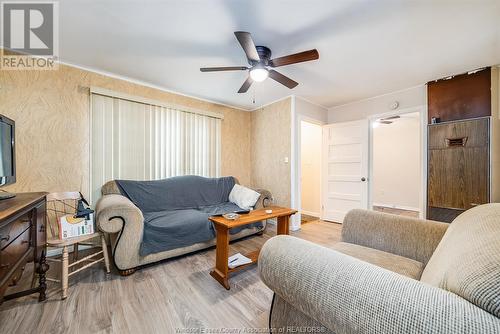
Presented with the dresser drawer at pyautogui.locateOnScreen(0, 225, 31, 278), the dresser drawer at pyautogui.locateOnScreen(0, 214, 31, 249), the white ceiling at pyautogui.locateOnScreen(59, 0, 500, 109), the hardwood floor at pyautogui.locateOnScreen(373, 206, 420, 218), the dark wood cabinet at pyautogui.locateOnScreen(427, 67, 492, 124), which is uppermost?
the white ceiling at pyautogui.locateOnScreen(59, 0, 500, 109)

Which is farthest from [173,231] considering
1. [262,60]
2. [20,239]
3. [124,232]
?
[262,60]

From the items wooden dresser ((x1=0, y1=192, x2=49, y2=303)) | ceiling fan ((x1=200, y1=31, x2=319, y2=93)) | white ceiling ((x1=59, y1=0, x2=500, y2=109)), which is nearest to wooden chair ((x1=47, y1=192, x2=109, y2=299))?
wooden dresser ((x1=0, y1=192, x2=49, y2=303))

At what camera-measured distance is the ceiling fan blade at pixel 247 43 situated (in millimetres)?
1480

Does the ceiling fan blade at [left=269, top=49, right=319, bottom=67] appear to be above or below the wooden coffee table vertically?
above

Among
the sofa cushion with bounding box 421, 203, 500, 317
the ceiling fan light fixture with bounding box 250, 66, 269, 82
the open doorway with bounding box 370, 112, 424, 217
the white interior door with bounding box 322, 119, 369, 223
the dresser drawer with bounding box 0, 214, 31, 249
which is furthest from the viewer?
the open doorway with bounding box 370, 112, 424, 217

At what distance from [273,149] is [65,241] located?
3.07 metres

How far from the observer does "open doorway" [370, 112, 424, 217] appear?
16.0 feet

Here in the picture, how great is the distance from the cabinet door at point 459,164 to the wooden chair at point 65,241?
12.6ft

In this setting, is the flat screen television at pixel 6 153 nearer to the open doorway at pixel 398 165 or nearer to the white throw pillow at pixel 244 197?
the white throw pillow at pixel 244 197

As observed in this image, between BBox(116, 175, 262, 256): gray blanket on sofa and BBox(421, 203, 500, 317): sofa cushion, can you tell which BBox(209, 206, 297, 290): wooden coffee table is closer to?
BBox(116, 175, 262, 256): gray blanket on sofa

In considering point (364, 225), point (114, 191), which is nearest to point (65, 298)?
point (114, 191)

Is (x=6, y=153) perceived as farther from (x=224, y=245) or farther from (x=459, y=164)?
(x=459, y=164)

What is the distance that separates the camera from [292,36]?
1883mm

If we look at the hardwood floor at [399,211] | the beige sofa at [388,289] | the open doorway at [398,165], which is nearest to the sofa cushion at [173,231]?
the beige sofa at [388,289]
